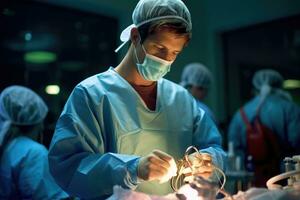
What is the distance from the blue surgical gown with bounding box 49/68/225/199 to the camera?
147cm

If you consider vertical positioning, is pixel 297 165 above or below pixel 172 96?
below

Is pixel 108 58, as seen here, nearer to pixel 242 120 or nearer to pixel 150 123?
pixel 242 120

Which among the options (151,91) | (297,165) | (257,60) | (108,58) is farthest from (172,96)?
(257,60)

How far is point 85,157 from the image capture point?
4.90ft

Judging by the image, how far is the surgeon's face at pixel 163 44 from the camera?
1.62 m

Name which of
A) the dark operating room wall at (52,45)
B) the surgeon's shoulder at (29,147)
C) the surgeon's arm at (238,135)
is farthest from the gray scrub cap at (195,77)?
the surgeon's shoulder at (29,147)

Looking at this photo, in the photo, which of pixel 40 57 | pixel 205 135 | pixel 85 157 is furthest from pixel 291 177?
pixel 40 57

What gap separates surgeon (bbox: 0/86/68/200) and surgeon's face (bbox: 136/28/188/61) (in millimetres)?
1089

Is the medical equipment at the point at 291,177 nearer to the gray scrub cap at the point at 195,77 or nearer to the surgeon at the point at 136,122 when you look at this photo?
the surgeon at the point at 136,122

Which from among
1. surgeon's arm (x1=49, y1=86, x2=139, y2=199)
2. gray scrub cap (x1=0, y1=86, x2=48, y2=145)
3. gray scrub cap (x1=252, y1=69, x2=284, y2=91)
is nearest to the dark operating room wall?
gray scrub cap (x1=0, y1=86, x2=48, y2=145)

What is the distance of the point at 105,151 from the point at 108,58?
1.91 m

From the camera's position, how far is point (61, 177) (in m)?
1.54

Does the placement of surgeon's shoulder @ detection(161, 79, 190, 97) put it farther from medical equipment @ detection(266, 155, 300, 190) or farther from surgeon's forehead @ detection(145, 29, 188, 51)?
medical equipment @ detection(266, 155, 300, 190)

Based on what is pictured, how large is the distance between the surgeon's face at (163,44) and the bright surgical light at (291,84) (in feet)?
10.2
